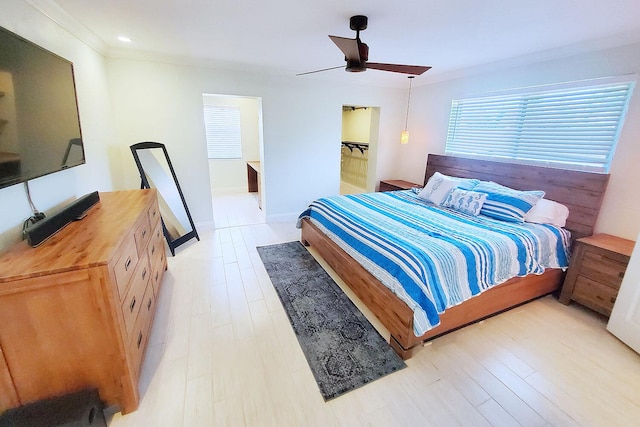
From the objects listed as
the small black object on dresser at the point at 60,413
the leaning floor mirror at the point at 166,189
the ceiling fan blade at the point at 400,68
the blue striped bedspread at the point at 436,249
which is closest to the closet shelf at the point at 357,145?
the blue striped bedspread at the point at 436,249

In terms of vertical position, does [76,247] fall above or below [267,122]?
below

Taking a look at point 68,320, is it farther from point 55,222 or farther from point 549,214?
point 549,214

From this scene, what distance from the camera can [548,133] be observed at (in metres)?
3.00

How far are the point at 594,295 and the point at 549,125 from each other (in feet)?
5.84

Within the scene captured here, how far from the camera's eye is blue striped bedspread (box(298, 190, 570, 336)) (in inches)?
73.5

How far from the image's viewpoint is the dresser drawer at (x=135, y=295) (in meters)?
1.50

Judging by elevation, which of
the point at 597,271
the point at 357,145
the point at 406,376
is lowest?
→ the point at 406,376

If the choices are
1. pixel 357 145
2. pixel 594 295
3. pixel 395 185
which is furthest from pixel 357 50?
pixel 357 145

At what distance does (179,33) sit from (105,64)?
4.24ft

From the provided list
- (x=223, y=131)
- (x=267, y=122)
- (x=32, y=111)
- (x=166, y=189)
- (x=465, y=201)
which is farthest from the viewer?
(x=223, y=131)

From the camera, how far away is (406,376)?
1.77 metres

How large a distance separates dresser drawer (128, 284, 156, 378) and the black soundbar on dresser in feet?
2.16

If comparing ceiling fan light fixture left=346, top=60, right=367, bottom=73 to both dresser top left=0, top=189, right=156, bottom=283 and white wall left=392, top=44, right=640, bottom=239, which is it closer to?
dresser top left=0, top=189, right=156, bottom=283

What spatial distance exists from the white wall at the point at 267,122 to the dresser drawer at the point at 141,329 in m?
2.10
